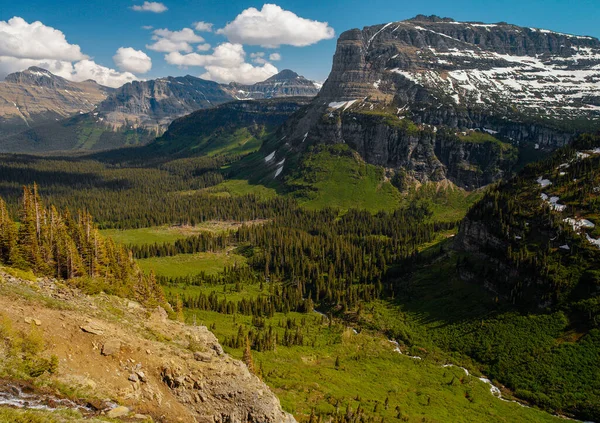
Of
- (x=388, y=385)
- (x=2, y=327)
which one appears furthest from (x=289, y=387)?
(x=2, y=327)

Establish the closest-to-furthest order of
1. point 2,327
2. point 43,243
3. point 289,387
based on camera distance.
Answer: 1. point 2,327
2. point 43,243
3. point 289,387

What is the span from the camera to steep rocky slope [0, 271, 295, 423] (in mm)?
30188

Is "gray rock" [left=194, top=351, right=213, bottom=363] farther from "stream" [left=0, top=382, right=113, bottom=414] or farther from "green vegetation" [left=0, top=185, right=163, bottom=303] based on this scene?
"green vegetation" [left=0, top=185, right=163, bottom=303]

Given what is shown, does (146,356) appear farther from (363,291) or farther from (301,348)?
(363,291)

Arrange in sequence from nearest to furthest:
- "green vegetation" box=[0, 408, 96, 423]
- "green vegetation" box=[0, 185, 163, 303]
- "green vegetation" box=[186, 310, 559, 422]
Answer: "green vegetation" box=[0, 408, 96, 423] < "green vegetation" box=[0, 185, 163, 303] < "green vegetation" box=[186, 310, 559, 422]

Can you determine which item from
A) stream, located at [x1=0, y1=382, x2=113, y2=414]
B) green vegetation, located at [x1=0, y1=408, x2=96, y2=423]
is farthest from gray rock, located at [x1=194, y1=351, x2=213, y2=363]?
green vegetation, located at [x1=0, y1=408, x2=96, y2=423]

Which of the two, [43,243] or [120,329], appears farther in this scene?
[43,243]

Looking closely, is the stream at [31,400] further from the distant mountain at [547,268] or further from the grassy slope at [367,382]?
the distant mountain at [547,268]

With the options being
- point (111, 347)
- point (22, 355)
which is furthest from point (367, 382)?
point (22, 355)

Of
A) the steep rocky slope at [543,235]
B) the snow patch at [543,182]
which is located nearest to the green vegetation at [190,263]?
the steep rocky slope at [543,235]

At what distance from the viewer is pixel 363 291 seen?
140 meters

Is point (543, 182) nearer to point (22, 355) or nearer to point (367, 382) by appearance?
point (367, 382)

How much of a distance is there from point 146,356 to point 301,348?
71.4 m

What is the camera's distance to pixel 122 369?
112 feet
